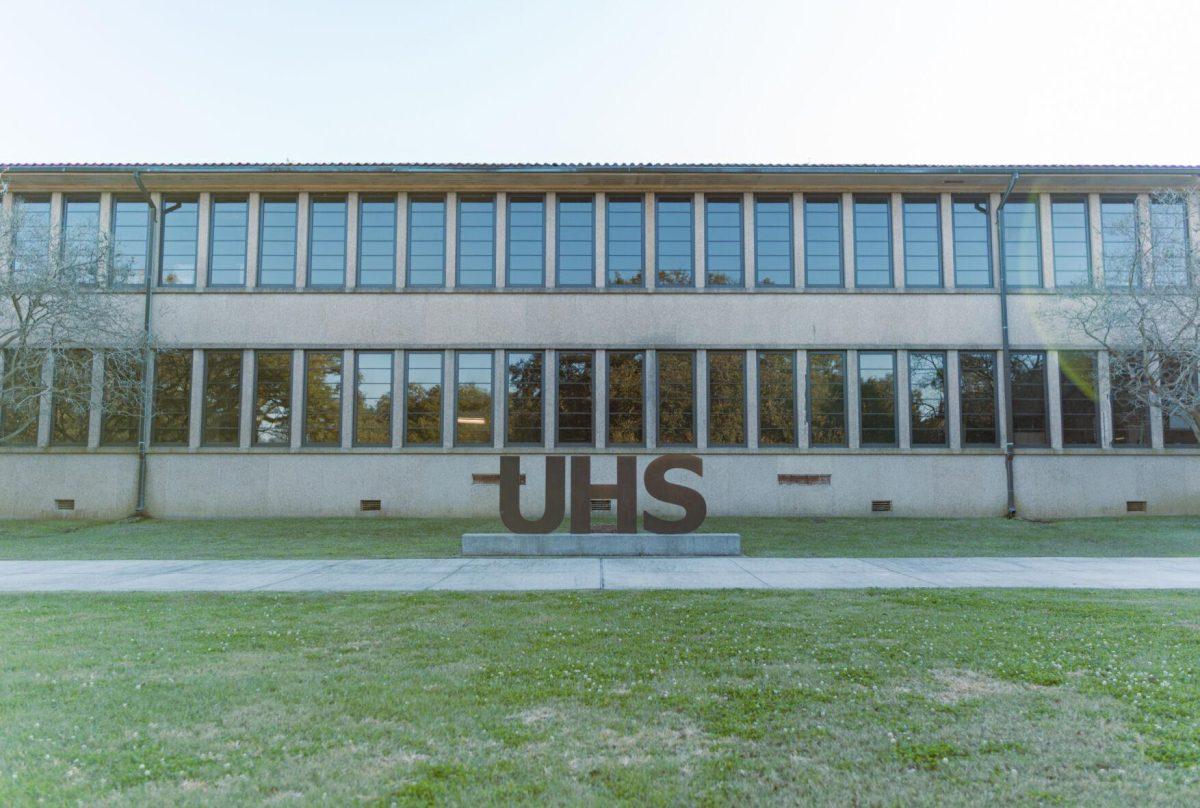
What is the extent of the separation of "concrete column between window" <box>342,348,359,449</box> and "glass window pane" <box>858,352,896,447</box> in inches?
496

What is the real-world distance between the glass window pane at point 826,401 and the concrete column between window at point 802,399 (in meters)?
0.11

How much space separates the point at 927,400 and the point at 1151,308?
16.6 ft

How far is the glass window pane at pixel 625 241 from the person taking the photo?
19422 millimetres

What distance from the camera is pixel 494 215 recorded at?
64.4ft

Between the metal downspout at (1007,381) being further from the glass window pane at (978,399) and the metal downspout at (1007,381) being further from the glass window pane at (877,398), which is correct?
the glass window pane at (877,398)

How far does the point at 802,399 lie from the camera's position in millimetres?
18969

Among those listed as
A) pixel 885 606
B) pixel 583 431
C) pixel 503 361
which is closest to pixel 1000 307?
pixel 583 431

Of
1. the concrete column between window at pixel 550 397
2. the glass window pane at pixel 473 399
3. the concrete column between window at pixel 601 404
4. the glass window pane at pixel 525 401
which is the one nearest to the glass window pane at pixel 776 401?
the concrete column between window at pixel 601 404

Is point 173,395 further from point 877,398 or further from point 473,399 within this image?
point 877,398

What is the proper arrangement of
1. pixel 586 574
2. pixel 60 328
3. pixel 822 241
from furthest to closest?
pixel 822 241, pixel 60 328, pixel 586 574

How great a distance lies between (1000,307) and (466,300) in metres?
13.3

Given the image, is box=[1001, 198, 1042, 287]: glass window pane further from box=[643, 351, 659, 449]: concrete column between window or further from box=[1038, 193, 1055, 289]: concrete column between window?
box=[643, 351, 659, 449]: concrete column between window

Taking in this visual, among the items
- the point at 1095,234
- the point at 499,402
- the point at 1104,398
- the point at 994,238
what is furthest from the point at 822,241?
the point at 499,402

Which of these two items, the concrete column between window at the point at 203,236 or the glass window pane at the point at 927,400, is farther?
the concrete column between window at the point at 203,236
